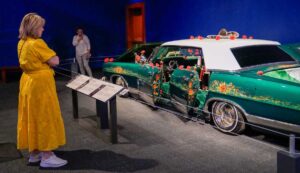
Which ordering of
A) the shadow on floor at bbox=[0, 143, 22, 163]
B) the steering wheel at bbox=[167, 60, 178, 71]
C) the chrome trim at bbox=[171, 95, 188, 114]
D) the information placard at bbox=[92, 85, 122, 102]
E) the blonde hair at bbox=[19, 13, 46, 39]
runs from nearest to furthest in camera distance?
the blonde hair at bbox=[19, 13, 46, 39] → the shadow on floor at bbox=[0, 143, 22, 163] → the information placard at bbox=[92, 85, 122, 102] → the chrome trim at bbox=[171, 95, 188, 114] → the steering wheel at bbox=[167, 60, 178, 71]

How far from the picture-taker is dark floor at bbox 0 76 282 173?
3826 millimetres

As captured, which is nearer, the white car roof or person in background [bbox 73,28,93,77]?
the white car roof

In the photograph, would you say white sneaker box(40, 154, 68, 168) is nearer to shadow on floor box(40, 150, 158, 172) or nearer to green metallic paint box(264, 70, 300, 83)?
shadow on floor box(40, 150, 158, 172)

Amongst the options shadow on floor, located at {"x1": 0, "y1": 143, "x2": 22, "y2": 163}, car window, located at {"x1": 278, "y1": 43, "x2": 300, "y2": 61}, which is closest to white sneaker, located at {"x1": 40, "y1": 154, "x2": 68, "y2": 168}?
shadow on floor, located at {"x1": 0, "y1": 143, "x2": 22, "y2": 163}

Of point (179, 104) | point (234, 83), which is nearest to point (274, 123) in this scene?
point (234, 83)

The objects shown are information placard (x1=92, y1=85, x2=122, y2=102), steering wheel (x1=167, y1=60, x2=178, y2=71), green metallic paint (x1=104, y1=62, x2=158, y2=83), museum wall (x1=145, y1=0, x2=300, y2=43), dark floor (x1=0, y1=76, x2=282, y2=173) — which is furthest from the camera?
museum wall (x1=145, y1=0, x2=300, y2=43)

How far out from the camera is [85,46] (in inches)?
398

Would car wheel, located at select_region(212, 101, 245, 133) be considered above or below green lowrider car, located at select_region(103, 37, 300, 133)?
below

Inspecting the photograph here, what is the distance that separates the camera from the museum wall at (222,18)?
7074 millimetres

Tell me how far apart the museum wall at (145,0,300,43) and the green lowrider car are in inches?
70.6

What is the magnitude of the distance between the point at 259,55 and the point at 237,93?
923mm

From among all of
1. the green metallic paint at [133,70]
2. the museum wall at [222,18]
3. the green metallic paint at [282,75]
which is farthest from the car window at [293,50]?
the green metallic paint at [133,70]

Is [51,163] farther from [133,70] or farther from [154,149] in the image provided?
[133,70]

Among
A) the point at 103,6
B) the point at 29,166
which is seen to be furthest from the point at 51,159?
the point at 103,6
